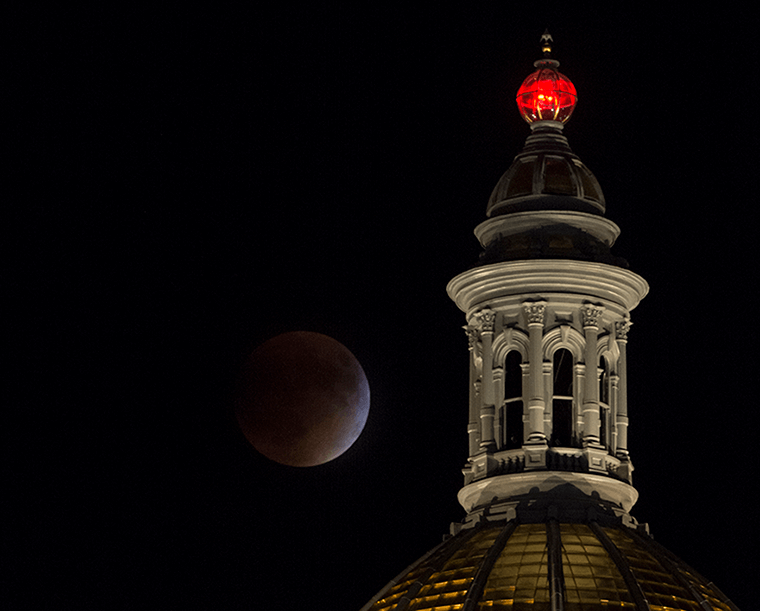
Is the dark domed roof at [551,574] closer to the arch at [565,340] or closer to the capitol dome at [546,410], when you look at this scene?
the capitol dome at [546,410]

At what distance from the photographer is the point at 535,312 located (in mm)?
53375

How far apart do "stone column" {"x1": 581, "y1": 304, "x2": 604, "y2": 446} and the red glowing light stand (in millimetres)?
5415

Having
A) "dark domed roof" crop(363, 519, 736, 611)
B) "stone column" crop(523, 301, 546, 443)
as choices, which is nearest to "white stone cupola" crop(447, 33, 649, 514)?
"stone column" crop(523, 301, 546, 443)

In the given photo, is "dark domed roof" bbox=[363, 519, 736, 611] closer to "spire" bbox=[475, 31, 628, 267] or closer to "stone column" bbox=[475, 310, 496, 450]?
"stone column" bbox=[475, 310, 496, 450]

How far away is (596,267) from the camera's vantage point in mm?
53250

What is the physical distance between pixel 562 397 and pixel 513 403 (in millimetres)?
2523

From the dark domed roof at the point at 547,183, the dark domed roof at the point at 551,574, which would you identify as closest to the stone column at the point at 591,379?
the dark domed roof at the point at 551,574

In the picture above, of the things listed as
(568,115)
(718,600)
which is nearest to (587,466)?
(718,600)

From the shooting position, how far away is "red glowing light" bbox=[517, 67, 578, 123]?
55.9 m

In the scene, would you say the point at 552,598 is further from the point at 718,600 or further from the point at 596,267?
the point at 596,267

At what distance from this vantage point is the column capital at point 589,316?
5341 centimetres

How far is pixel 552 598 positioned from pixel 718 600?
443cm

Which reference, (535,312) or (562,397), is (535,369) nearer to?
(562,397)


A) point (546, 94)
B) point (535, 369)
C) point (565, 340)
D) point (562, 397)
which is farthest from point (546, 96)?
point (562, 397)
